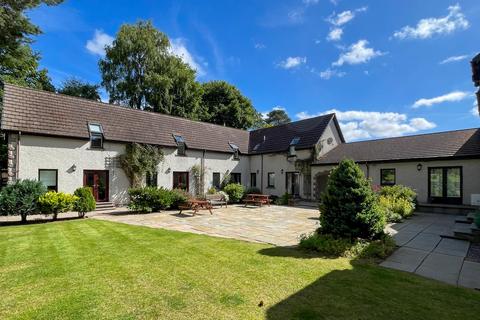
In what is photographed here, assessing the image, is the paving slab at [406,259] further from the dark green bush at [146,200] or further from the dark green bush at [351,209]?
the dark green bush at [146,200]

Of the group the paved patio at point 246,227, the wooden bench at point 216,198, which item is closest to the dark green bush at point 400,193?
the paved patio at point 246,227

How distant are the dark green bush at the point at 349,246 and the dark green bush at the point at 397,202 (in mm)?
5296

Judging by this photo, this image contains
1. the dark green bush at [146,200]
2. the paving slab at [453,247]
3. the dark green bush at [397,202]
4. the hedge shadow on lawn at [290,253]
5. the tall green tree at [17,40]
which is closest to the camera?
the hedge shadow on lawn at [290,253]

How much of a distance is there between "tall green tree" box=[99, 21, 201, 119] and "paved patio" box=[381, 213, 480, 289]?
91.6 feet

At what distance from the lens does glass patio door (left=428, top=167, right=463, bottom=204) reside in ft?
47.9

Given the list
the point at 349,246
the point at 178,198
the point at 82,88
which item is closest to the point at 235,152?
the point at 178,198

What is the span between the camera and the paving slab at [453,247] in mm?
6621

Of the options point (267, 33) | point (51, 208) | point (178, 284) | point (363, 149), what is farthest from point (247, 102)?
point (178, 284)

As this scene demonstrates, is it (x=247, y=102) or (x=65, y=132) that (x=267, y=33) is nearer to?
(x=65, y=132)

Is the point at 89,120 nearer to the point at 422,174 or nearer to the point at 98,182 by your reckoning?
the point at 98,182

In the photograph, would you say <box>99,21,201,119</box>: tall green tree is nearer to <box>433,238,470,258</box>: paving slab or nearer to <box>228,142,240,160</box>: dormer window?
<box>228,142,240,160</box>: dormer window

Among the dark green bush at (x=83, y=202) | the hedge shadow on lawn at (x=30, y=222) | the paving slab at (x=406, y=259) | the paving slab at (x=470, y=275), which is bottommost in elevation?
the hedge shadow on lawn at (x=30, y=222)

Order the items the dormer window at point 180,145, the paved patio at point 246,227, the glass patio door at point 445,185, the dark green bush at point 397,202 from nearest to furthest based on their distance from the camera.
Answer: the paved patio at point 246,227 < the dark green bush at point 397,202 < the glass patio door at point 445,185 < the dormer window at point 180,145

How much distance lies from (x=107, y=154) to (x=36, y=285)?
42.9 ft
